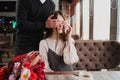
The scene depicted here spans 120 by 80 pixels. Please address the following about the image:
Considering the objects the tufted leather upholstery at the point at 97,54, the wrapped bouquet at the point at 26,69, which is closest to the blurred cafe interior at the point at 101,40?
the tufted leather upholstery at the point at 97,54

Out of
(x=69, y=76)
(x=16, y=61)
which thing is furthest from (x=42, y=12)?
(x=16, y=61)

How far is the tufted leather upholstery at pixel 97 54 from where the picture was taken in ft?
10.6

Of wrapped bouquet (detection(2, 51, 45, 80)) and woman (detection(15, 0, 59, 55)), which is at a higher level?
woman (detection(15, 0, 59, 55))

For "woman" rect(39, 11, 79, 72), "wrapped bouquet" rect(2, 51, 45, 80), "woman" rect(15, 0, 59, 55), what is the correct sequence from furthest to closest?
"woman" rect(15, 0, 59, 55) < "woman" rect(39, 11, 79, 72) < "wrapped bouquet" rect(2, 51, 45, 80)

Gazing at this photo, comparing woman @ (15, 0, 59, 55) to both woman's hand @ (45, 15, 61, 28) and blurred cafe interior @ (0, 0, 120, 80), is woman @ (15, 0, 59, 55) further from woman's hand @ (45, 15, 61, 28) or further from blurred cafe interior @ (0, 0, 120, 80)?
blurred cafe interior @ (0, 0, 120, 80)

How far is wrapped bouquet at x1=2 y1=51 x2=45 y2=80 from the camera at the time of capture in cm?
139

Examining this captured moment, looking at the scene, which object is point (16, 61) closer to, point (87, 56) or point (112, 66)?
point (87, 56)

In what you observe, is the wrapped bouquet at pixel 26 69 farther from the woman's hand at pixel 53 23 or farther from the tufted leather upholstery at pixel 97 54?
the tufted leather upholstery at pixel 97 54

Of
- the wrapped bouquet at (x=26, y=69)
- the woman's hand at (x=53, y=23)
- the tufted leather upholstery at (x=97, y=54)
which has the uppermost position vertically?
the woman's hand at (x=53, y=23)

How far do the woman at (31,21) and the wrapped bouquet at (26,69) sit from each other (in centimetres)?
91

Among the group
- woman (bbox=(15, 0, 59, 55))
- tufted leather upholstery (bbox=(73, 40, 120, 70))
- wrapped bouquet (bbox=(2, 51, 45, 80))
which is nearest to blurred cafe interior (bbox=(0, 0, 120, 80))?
tufted leather upholstery (bbox=(73, 40, 120, 70))

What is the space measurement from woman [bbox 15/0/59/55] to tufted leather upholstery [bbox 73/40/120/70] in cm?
88

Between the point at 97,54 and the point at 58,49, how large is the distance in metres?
1.17

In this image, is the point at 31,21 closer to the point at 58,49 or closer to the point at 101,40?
the point at 58,49
